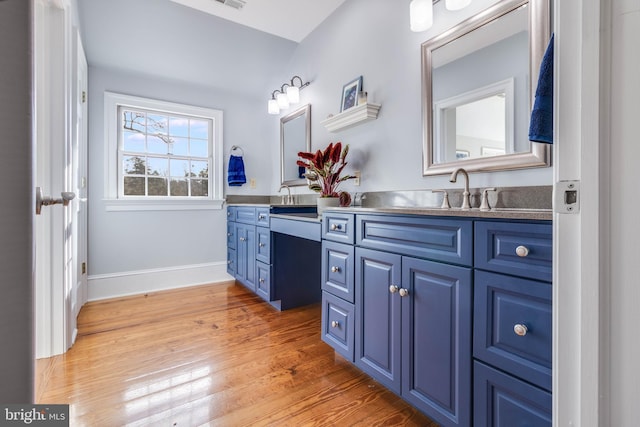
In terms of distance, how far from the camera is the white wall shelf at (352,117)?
2139 millimetres

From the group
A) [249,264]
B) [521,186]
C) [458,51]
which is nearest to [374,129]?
[458,51]

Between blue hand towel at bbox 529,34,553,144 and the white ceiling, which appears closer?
blue hand towel at bbox 529,34,553,144

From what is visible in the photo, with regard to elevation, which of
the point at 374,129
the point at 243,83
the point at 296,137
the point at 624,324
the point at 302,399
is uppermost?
the point at 243,83

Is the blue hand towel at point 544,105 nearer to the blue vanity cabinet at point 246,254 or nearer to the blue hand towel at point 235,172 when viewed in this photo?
the blue vanity cabinet at point 246,254

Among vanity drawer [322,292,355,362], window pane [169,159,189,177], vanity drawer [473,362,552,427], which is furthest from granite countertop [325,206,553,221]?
window pane [169,159,189,177]

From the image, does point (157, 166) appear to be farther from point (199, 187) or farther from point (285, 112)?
point (285, 112)

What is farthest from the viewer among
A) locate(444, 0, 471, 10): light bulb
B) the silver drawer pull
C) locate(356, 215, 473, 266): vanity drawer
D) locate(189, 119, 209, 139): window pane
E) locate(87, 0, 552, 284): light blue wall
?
locate(189, 119, 209, 139): window pane

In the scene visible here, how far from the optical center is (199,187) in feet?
11.4

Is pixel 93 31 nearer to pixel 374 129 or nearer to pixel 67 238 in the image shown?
pixel 67 238

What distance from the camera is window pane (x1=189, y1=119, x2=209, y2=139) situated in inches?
135

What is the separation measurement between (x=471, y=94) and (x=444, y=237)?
3.07 feet

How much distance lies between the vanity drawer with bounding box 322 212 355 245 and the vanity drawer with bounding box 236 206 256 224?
1207mm

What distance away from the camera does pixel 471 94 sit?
1595 millimetres

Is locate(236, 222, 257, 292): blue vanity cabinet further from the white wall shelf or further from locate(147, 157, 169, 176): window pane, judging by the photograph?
the white wall shelf
